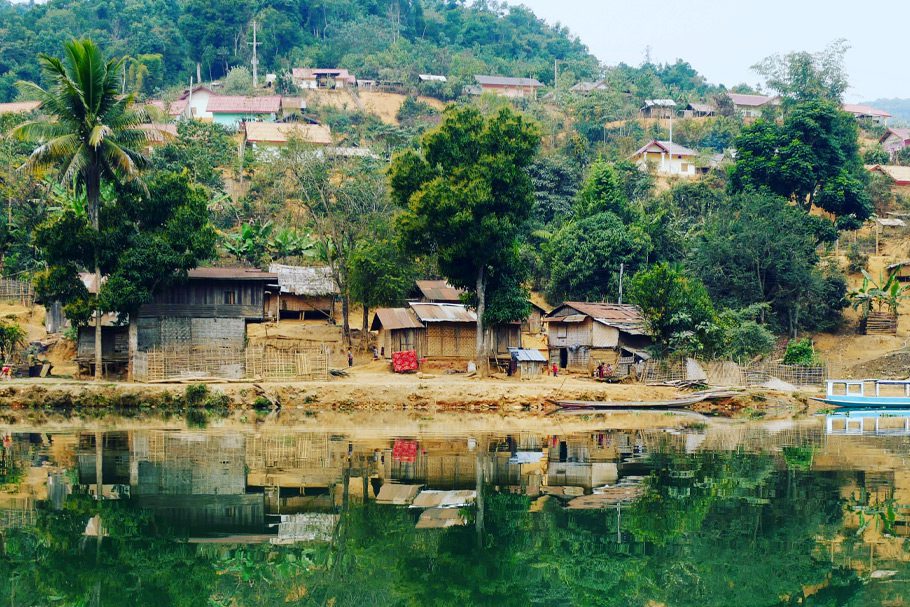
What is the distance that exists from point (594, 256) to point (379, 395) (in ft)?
69.9

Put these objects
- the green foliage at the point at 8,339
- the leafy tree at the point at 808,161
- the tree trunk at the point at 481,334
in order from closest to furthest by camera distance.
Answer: the green foliage at the point at 8,339 → the tree trunk at the point at 481,334 → the leafy tree at the point at 808,161

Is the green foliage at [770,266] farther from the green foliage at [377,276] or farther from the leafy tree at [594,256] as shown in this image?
the green foliage at [377,276]

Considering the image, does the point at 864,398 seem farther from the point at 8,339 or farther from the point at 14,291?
the point at 14,291

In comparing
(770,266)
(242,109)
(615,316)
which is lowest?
(615,316)

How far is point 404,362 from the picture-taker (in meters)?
40.5

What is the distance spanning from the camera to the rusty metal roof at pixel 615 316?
43.7 metres

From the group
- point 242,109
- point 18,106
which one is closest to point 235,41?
point 242,109

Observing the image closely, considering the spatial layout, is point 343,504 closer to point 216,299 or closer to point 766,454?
point 766,454

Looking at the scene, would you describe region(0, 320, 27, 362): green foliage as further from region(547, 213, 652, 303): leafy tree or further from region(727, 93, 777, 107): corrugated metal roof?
region(727, 93, 777, 107): corrugated metal roof

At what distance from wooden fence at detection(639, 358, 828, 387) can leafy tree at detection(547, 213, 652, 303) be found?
43.7ft

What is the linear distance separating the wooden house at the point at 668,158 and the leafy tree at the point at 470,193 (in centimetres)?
4048

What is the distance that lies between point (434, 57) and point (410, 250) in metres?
73.0

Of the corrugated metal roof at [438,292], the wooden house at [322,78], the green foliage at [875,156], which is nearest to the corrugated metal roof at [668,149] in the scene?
the green foliage at [875,156]

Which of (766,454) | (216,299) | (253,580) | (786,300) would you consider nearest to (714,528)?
(253,580)
